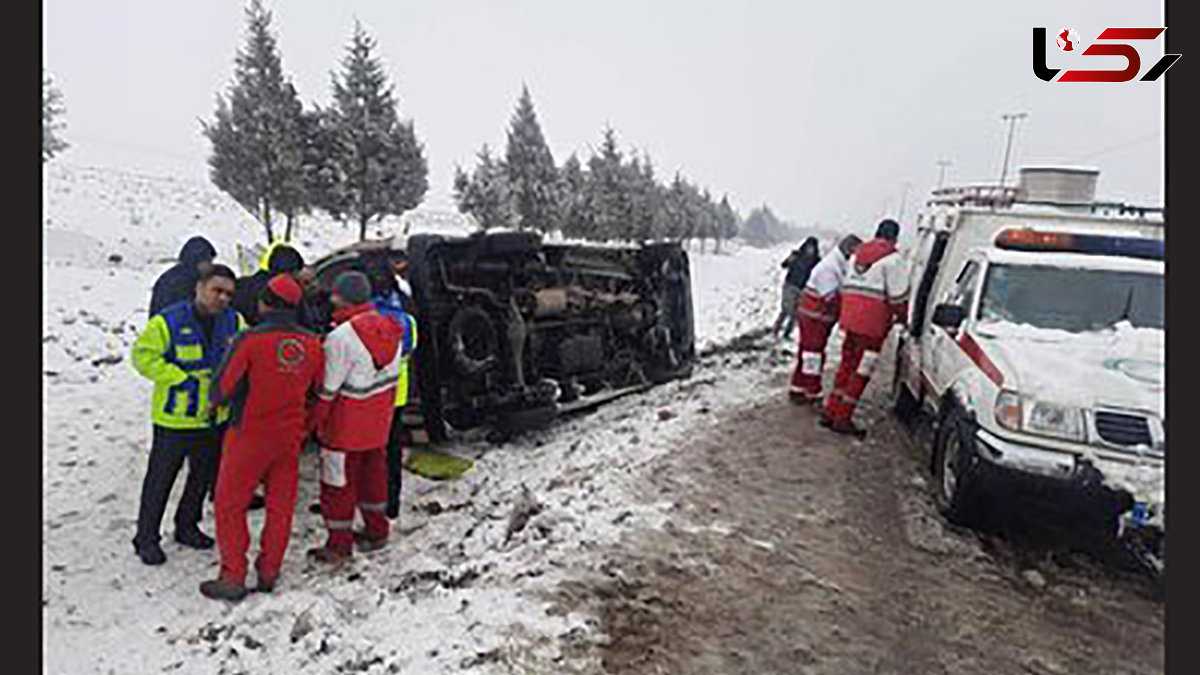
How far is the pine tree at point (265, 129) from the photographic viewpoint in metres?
24.2

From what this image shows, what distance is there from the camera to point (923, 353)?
7.48m

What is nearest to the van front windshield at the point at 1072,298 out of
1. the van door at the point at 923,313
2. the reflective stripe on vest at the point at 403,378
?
the van door at the point at 923,313

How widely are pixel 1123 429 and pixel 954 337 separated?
1627mm

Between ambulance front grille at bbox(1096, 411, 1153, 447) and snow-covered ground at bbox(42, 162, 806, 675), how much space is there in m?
2.64

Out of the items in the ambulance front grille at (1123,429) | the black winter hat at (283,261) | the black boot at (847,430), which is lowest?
the black boot at (847,430)

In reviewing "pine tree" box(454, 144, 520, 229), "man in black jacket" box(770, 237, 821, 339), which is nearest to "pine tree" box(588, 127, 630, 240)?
"pine tree" box(454, 144, 520, 229)

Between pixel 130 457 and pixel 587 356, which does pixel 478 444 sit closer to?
pixel 587 356

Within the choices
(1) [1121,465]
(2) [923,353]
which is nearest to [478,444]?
(2) [923,353]

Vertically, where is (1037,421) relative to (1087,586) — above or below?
above

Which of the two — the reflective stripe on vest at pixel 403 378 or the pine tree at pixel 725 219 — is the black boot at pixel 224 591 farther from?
the pine tree at pixel 725 219

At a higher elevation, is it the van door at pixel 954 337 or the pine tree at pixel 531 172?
the pine tree at pixel 531 172

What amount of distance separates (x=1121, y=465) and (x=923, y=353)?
9.08 feet

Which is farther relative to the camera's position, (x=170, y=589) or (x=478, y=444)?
(x=478, y=444)

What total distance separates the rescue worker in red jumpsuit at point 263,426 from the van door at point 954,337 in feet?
14.5
